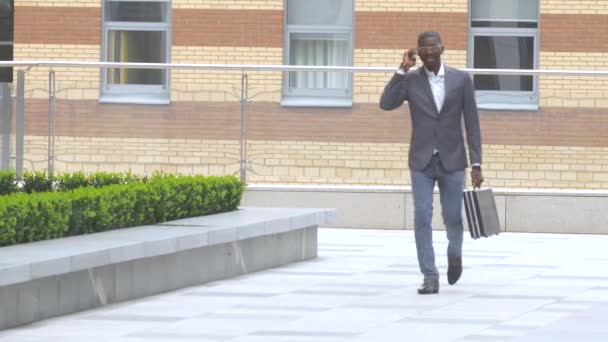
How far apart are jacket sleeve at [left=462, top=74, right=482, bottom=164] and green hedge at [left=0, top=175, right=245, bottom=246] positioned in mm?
2531

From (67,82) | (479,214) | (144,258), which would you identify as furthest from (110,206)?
(67,82)

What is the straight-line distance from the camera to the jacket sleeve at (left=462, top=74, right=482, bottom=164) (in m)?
11.9

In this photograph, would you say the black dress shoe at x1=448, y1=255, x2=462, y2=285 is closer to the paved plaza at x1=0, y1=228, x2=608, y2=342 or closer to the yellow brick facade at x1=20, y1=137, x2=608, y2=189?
the paved plaza at x1=0, y1=228, x2=608, y2=342

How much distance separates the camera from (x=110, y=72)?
761 inches

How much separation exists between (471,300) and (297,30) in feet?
35.8

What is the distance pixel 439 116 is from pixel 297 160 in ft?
23.4

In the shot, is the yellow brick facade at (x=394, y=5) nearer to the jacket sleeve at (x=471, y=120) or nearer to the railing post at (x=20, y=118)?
the railing post at (x=20, y=118)

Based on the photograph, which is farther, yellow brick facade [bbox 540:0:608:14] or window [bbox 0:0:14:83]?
window [bbox 0:0:14:83]

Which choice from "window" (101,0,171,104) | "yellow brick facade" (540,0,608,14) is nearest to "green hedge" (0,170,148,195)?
"window" (101,0,171,104)

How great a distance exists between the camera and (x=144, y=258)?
1131 cm

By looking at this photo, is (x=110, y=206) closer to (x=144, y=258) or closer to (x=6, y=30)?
(x=144, y=258)

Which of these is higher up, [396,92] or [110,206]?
[396,92]

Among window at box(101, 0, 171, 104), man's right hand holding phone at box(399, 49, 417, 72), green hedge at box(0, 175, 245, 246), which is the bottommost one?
green hedge at box(0, 175, 245, 246)

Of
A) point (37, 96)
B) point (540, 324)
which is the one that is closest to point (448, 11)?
point (37, 96)
